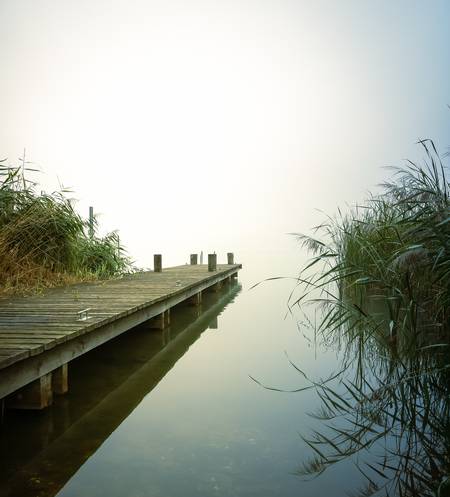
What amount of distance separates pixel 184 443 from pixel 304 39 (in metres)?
42.5

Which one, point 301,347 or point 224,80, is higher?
point 224,80

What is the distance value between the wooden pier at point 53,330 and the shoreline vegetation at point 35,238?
62 centimetres

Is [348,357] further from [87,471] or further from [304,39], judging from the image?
[304,39]

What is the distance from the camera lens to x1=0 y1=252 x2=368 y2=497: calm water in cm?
203

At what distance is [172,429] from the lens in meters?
2.72

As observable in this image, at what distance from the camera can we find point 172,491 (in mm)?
1951

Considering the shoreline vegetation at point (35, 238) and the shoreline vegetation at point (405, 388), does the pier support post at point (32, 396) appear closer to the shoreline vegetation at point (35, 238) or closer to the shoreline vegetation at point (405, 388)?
the shoreline vegetation at point (405, 388)

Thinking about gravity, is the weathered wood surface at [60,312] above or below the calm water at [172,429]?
above

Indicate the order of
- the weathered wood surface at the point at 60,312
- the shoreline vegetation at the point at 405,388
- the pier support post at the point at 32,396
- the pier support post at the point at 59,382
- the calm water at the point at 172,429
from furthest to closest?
the pier support post at the point at 59,382
the pier support post at the point at 32,396
the weathered wood surface at the point at 60,312
the shoreline vegetation at the point at 405,388
the calm water at the point at 172,429

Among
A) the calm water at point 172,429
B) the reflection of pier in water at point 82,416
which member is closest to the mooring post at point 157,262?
the reflection of pier in water at point 82,416

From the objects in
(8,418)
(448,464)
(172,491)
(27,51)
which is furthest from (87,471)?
(27,51)

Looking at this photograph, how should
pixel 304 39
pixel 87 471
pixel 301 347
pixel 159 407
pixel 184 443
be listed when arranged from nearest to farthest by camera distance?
pixel 87 471 → pixel 184 443 → pixel 159 407 → pixel 301 347 → pixel 304 39

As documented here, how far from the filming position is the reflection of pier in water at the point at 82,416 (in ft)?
6.84

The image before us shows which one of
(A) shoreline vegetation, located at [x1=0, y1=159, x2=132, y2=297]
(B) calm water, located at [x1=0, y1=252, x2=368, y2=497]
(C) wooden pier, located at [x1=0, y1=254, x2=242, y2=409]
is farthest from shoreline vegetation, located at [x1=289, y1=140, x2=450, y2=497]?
(A) shoreline vegetation, located at [x1=0, y1=159, x2=132, y2=297]
